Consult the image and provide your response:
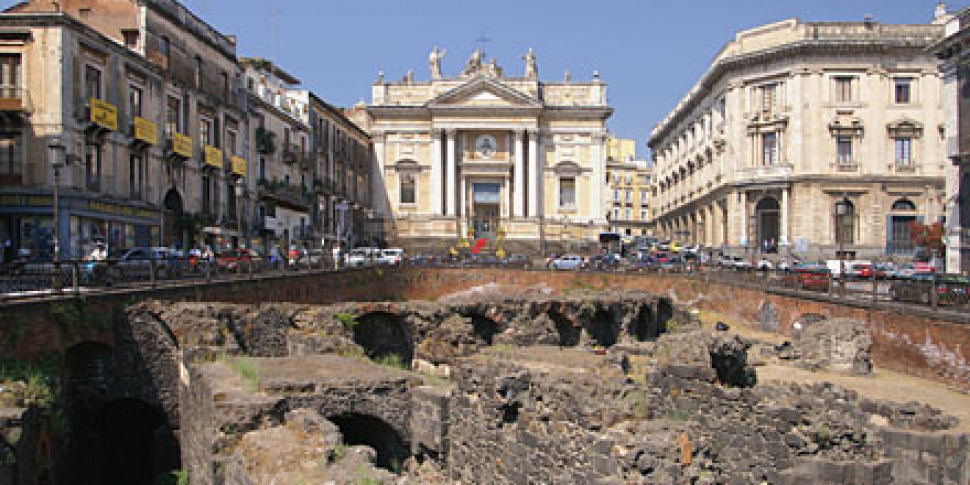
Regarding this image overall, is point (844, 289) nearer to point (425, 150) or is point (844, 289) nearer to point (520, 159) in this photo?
point (520, 159)

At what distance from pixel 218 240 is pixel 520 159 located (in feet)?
106

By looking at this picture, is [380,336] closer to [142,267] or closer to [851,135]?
[142,267]

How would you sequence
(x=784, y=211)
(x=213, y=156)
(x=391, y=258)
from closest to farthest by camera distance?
(x=213, y=156) < (x=391, y=258) < (x=784, y=211)

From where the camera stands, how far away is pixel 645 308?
33281mm

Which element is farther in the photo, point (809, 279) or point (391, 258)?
point (391, 258)

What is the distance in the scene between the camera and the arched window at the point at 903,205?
52688 millimetres

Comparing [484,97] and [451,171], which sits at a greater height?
[484,97]

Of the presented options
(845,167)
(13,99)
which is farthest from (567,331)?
(845,167)

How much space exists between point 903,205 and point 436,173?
3675cm

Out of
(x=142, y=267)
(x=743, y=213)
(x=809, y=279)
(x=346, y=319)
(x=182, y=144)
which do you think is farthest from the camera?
(x=743, y=213)

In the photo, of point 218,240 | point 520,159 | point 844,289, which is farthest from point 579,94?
point 844,289

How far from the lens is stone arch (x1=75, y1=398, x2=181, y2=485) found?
640 inches

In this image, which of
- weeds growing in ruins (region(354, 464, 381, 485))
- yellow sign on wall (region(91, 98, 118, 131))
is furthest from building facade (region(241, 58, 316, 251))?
weeds growing in ruins (region(354, 464, 381, 485))

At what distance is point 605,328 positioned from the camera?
98.1ft
